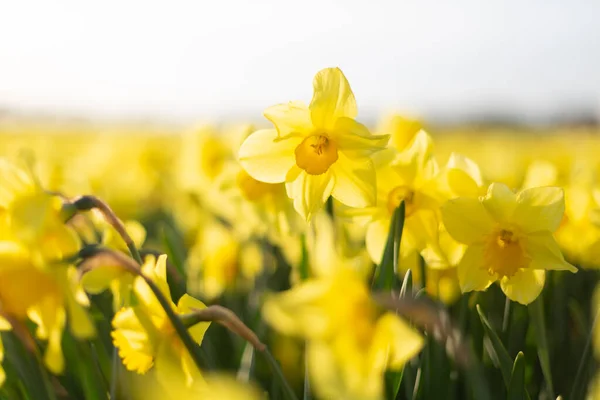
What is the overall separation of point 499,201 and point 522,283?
0.68ft

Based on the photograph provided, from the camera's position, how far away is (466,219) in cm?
150

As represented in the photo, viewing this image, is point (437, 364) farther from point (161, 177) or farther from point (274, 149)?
point (161, 177)

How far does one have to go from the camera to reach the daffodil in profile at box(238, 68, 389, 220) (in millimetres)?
1471

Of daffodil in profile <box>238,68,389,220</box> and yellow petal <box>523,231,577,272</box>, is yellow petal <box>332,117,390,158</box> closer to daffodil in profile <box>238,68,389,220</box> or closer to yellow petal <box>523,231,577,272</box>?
daffodil in profile <box>238,68,389,220</box>

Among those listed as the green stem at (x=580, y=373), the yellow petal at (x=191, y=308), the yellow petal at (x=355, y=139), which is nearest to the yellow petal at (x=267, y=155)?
the yellow petal at (x=355, y=139)

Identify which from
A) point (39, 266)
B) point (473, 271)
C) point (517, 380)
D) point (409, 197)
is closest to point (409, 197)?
point (409, 197)

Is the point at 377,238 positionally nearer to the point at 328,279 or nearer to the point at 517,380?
the point at 517,380

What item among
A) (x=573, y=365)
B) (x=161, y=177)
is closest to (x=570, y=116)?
(x=161, y=177)

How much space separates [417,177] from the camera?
5.48ft

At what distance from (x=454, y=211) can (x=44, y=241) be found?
873mm

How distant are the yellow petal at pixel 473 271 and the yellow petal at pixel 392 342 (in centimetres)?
50

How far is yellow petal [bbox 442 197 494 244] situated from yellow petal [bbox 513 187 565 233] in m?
0.08

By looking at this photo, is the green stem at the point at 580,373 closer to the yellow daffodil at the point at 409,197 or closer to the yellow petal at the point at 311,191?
the yellow daffodil at the point at 409,197

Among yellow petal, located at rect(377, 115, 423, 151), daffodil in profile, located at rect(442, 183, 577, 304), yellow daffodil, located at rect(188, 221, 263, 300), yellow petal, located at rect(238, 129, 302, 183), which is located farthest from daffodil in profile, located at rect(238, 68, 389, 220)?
yellow daffodil, located at rect(188, 221, 263, 300)
